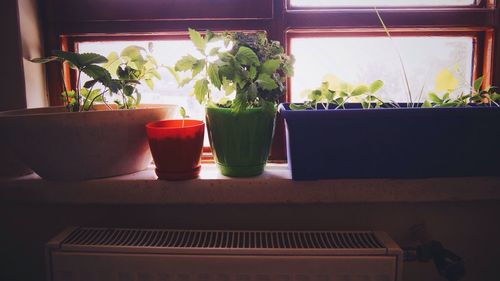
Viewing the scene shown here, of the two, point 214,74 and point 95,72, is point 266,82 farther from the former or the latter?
point 95,72

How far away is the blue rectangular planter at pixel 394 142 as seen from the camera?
79 cm

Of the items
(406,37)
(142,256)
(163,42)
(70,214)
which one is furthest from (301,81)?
(70,214)

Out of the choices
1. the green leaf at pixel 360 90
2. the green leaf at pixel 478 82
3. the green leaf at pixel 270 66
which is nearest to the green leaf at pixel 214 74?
the green leaf at pixel 270 66

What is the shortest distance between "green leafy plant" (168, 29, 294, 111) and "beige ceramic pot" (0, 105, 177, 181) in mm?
172

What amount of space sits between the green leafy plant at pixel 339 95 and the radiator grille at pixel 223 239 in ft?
1.08

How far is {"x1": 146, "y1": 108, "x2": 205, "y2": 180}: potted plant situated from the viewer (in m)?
0.82

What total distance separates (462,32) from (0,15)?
4.47 ft

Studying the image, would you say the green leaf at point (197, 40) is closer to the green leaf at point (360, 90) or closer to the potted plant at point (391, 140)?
the potted plant at point (391, 140)

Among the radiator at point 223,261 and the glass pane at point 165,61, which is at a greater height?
the glass pane at point 165,61

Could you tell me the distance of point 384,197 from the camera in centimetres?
85

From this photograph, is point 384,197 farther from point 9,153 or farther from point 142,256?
point 9,153

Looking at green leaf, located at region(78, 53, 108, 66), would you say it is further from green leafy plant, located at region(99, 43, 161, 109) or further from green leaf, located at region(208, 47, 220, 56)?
green leaf, located at region(208, 47, 220, 56)

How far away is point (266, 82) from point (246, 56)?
0.08m

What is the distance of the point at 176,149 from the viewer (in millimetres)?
832
